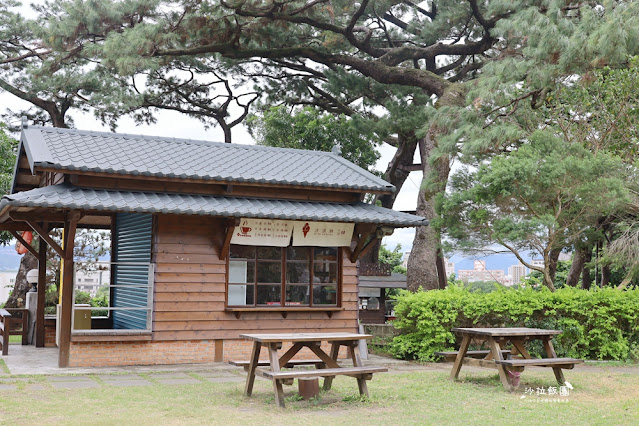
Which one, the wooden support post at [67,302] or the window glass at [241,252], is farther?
the window glass at [241,252]

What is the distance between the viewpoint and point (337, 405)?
314 inches

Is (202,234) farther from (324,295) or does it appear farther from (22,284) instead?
(22,284)

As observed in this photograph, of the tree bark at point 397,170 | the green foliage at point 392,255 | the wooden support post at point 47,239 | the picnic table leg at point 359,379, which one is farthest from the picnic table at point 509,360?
the green foliage at point 392,255

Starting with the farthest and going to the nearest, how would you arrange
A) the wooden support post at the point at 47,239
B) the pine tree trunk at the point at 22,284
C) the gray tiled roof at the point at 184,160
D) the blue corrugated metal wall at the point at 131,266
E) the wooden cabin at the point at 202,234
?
1. the pine tree trunk at the point at 22,284
2. the blue corrugated metal wall at the point at 131,266
3. the gray tiled roof at the point at 184,160
4. the wooden cabin at the point at 202,234
5. the wooden support post at the point at 47,239

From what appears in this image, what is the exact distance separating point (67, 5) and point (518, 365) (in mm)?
14638

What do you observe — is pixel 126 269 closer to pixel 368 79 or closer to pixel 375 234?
pixel 375 234

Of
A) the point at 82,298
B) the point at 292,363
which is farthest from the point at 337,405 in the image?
the point at 82,298

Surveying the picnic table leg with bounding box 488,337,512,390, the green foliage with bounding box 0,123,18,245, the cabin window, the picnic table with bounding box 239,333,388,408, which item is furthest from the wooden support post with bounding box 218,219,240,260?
the green foliage with bounding box 0,123,18,245

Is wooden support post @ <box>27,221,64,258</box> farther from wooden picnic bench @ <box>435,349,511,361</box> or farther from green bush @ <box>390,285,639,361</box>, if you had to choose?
green bush @ <box>390,285,639,361</box>

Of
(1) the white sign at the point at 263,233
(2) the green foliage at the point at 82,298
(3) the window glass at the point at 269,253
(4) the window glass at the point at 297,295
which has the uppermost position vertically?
(1) the white sign at the point at 263,233

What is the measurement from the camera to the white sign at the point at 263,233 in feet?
38.7

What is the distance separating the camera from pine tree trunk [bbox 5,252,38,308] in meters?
22.9

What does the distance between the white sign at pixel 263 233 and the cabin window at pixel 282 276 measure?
0.76ft

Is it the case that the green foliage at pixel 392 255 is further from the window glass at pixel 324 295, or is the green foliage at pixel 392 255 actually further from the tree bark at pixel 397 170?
the window glass at pixel 324 295
